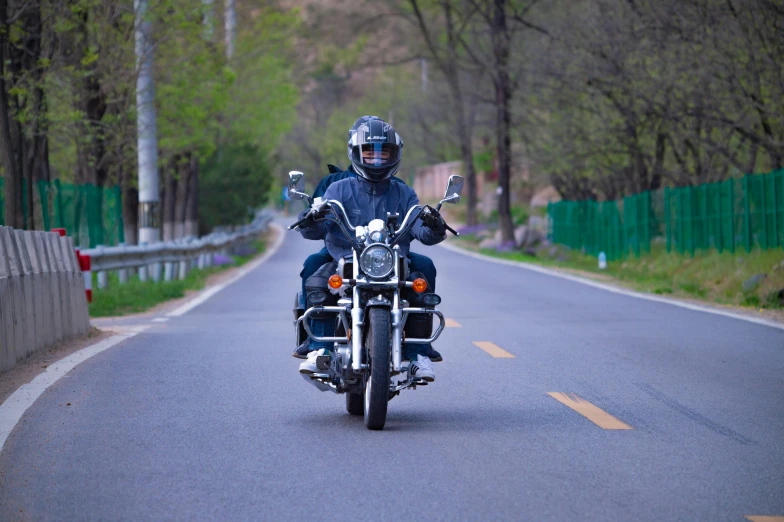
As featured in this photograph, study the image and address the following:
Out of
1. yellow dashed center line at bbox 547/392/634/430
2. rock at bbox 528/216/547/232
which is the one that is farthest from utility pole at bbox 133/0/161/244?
rock at bbox 528/216/547/232

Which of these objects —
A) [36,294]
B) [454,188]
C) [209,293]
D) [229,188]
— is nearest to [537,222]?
[229,188]

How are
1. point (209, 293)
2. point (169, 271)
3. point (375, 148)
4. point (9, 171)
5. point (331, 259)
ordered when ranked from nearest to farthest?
point (375, 148)
point (331, 259)
point (9, 171)
point (209, 293)
point (169, 271)

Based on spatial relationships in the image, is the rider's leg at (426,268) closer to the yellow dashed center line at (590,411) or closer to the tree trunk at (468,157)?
the yellow dashed center line at (590,411)

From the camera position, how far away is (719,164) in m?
37.8

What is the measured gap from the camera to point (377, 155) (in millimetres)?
8414

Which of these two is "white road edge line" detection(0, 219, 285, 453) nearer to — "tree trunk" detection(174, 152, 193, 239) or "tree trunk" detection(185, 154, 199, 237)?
"tree trunk" detection(174, 152, 193, 239)

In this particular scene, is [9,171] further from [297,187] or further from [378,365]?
[378,365]

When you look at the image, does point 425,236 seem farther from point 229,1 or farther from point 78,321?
point 229,1

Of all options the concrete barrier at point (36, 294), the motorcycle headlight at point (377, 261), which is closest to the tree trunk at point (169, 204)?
the concrete barrier at point (36, 294)

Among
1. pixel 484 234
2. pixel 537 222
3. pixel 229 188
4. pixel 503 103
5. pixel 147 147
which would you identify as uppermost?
pixel 503 103

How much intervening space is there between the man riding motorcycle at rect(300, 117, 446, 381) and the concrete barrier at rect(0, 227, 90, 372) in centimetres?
349

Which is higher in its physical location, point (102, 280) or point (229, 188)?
point (229, 188)

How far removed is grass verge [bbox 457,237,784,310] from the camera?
67.7 ft

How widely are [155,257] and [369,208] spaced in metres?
17.0
